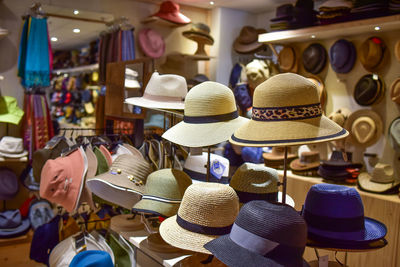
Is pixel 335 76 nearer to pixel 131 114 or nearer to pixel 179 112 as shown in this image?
pixel 131 114

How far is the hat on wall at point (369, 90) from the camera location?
3.59 meters

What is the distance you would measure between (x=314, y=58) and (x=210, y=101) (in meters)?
2.67

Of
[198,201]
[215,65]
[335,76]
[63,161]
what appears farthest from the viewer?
[215,65]

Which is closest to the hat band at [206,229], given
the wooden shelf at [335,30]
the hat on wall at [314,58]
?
the wooden shelf at [335,30]

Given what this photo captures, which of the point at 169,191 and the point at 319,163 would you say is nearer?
the point at 169,191

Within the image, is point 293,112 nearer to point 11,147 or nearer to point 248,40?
point 11,147

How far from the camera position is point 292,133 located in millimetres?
1338

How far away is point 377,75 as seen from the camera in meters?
3.63

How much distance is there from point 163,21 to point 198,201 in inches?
158

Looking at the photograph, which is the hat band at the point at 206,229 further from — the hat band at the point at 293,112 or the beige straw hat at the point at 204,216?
the hat band at the point at 293,112

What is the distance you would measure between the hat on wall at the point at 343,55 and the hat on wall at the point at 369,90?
210 millimetres

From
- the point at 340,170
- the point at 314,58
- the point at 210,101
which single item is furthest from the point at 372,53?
the point at 210,101

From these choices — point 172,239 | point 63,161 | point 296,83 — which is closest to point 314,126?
point 296,83

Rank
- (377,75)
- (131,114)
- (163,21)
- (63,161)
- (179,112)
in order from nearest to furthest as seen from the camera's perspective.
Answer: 1. (179,112)
2. (63,161)
3. (131,114)
4. (377,75)
5. (163,21)
